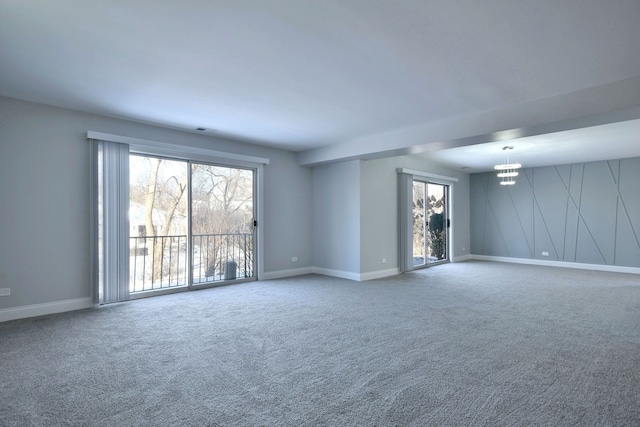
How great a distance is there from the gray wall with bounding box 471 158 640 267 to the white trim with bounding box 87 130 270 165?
22.6 feet

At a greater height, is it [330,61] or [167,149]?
[330,61]

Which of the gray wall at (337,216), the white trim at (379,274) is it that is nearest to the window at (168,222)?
the gray wall at (337,216)

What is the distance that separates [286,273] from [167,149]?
3.15m

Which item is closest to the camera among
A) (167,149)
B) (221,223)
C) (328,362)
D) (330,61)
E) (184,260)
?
(328,362)

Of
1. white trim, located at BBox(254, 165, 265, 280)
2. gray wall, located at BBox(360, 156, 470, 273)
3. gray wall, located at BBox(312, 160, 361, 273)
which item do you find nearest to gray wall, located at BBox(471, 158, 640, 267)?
gray wall, located at BBox(360, 156, 470, 273)

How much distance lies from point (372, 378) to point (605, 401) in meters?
1.47

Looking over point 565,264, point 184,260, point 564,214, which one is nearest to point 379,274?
point 184,260

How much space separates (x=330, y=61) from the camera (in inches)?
119

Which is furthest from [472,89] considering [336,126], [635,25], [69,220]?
[69,220]

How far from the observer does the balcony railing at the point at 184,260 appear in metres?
5.33

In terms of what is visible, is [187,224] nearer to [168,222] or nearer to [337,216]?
[168,222]

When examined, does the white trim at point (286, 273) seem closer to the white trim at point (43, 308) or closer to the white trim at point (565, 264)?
the white trim at point (43, 308)

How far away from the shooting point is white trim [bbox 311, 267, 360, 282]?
643cm

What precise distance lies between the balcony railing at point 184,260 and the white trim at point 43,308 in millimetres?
687
